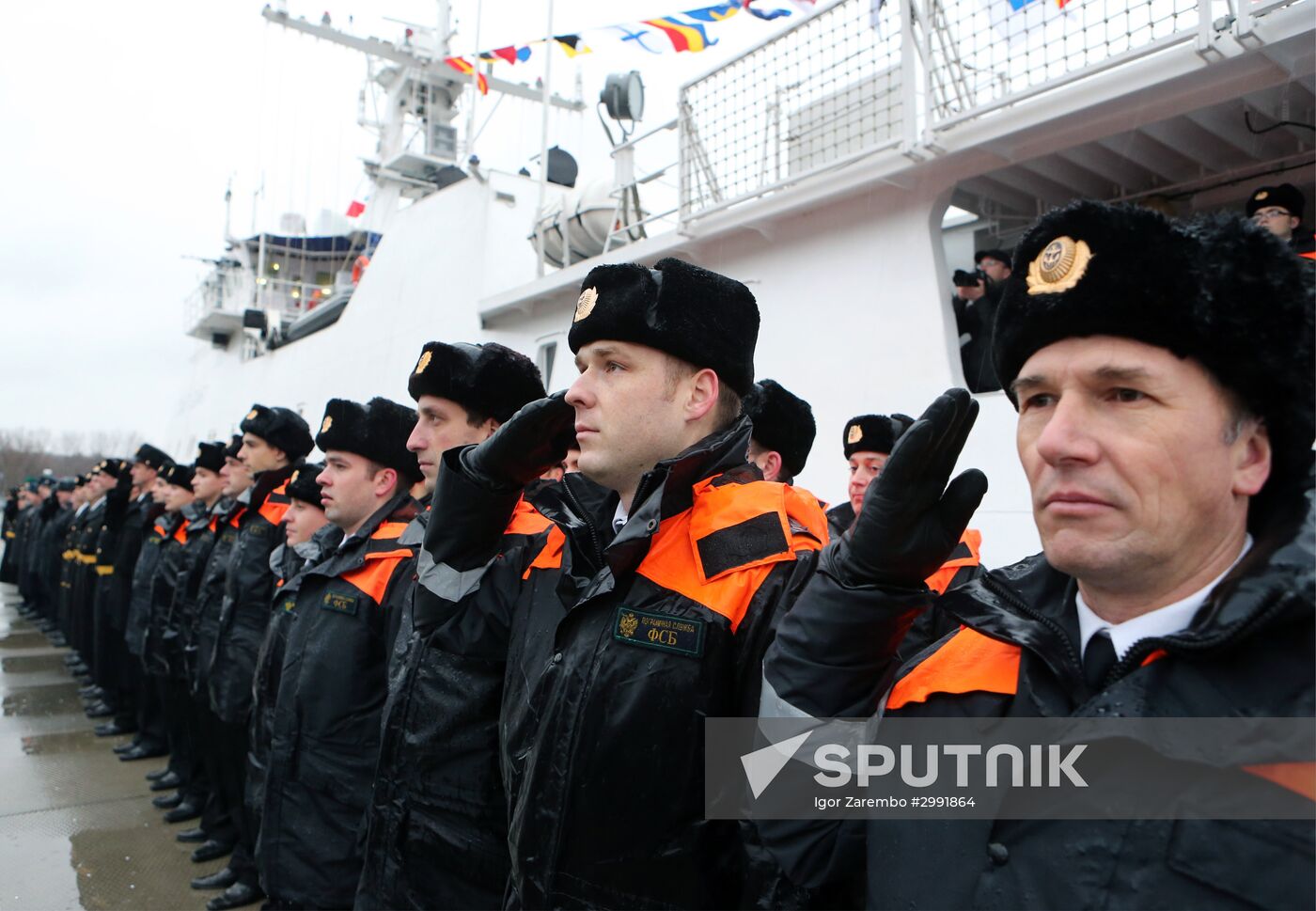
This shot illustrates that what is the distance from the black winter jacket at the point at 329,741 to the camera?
2.86 metres

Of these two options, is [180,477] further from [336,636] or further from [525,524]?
[525,524]

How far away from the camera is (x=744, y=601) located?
Answer: 174 centimetres

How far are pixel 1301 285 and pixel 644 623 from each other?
1.19 m

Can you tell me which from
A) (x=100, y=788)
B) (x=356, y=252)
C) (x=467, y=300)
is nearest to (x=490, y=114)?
(x=467, y=300)

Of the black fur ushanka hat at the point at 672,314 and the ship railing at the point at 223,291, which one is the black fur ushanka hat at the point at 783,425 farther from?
the ship railing at the point at 223,291

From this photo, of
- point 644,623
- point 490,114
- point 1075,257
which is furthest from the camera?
point 490,114

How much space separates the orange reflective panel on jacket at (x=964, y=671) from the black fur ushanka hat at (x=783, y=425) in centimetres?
234

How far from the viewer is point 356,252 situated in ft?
60.7

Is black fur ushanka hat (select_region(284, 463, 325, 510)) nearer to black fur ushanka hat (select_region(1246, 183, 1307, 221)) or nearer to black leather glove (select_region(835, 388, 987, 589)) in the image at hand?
black leather glove (select_region(835, 388, 987, 589))

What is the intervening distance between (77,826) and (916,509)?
545 centimetres

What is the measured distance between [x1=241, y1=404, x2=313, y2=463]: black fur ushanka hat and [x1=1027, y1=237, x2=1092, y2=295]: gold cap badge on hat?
465cm

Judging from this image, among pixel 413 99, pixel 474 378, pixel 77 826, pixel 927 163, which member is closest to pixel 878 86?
pixel 927 163

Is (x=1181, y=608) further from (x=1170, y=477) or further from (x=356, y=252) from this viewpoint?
(x=356, y=252)

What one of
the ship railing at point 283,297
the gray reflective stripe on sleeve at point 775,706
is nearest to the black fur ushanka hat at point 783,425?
the gray reflective stripe on sleeve at point 775,706
